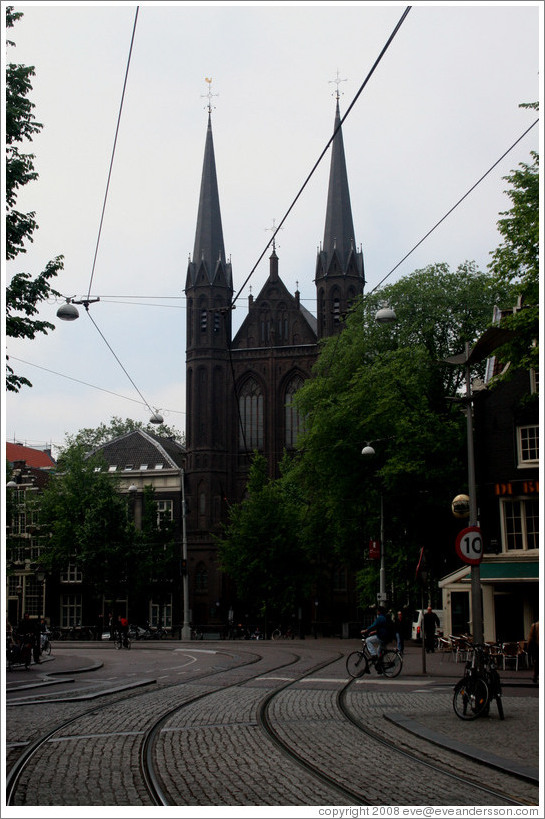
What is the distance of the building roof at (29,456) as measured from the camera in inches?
3410

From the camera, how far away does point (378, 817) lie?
22.8 ft

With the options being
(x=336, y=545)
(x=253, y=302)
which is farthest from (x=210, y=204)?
(x=336, y=545)

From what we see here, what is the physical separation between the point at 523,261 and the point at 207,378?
5410 centimetres

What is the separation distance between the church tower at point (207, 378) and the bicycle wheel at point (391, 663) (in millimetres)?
50489

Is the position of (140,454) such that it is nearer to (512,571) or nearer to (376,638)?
(512,571)

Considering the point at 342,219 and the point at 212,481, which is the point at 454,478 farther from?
the point at 342,219

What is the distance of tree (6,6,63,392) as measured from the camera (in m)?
17.7

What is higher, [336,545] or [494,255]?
[494,255]

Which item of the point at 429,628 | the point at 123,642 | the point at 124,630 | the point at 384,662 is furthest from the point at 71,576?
the point at 384,662

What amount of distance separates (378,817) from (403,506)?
1223 inches

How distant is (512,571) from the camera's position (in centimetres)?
2992

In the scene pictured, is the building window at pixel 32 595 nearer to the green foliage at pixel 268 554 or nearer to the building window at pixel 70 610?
the building window at pixel 70 610

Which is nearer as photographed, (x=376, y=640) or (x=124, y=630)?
(x=376, y=640)

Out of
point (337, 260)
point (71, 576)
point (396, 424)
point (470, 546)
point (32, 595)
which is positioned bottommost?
point (32, 595)
